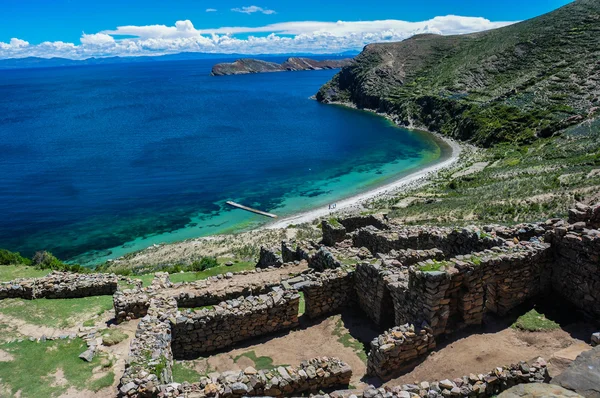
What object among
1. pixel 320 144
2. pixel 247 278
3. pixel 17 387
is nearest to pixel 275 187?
pixel 320 144

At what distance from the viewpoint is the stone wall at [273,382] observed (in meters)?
10.8

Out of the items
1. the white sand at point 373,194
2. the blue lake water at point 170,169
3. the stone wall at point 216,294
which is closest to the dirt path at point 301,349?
the stone wall at point 216,294

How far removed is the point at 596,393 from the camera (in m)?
6.75

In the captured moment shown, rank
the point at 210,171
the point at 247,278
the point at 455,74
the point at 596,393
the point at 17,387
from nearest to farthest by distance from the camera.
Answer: the point at 596,393
the point at 17,387
the point at 247,278
the point at 210,171
the point at 455,74

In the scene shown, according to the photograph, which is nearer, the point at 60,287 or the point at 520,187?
the point at 60,287

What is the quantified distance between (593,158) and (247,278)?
4483cm

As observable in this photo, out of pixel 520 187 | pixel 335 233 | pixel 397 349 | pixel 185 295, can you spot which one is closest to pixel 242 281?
pixel 185 295

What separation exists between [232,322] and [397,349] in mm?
5731

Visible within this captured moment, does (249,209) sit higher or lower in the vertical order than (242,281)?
lower

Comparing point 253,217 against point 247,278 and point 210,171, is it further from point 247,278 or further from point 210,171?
point 247,278

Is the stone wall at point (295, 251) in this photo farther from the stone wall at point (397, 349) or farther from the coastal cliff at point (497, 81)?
the coastal cliff at point (497, 81)

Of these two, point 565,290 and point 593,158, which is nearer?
point 565,290

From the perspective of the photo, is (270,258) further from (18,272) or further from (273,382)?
(18,272)

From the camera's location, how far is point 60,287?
20.4 m
